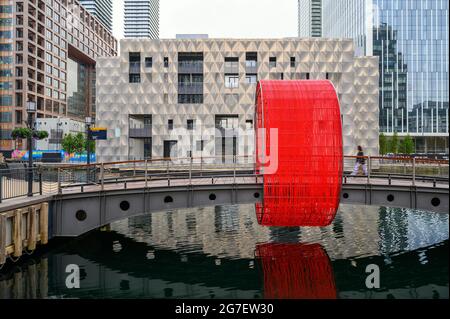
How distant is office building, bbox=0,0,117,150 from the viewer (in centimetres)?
9212

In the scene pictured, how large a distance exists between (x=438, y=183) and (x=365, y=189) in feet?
13.9

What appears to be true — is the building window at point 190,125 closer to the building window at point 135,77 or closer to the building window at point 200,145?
the building window at point 200,145

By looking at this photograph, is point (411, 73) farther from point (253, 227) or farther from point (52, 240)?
point (52, 240)

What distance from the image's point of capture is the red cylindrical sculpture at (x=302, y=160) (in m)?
15.0

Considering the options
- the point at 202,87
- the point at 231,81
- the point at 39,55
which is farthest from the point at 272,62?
the point at 39,55

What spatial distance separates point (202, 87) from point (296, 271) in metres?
50.0

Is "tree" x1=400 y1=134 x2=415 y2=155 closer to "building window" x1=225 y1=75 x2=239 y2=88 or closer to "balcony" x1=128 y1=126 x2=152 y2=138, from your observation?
"building window" x1=225 y1=75 x2=239 y2=88

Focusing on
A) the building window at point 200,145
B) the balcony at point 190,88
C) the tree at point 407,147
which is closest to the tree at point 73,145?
the balcony at point 190,88

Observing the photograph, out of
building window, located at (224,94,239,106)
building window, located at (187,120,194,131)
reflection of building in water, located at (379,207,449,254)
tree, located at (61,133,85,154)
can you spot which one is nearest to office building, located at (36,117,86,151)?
tree, located at (61,133,85,154)

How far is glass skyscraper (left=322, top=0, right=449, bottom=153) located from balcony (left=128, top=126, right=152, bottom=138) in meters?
90.0

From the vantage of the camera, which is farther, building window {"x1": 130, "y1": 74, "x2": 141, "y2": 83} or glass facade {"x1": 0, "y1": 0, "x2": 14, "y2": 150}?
glass facade {"x1": 0, "y1": 0, "x2": 14, "y2": 150}

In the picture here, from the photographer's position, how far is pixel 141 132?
61594 millimetres

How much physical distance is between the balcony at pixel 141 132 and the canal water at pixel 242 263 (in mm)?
38892
